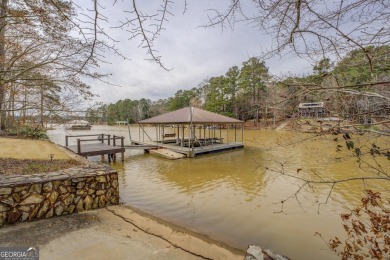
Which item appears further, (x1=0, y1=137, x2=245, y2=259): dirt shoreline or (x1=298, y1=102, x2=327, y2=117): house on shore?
(x1=0, y1=137, x2=245, y2=259): dirt shoreline

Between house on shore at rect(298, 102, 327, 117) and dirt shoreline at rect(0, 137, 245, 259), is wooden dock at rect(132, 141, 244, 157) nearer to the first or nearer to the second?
dirt shoreline at rect(0, 137, 245, 259)

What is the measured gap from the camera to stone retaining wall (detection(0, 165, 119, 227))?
389 centimetres

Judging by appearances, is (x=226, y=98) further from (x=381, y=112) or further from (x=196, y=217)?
(x=381, y=112)

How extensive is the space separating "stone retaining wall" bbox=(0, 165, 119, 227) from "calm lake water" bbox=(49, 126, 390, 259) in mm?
1194

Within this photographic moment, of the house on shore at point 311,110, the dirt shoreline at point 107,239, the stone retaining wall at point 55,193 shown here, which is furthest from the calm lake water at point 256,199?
the stone retaining wall at point 55,193

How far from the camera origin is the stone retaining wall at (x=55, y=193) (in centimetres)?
389

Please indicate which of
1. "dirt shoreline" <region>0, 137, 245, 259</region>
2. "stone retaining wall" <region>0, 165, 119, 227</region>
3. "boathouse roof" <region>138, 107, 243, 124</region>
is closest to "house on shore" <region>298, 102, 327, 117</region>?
"dirt shoreline" <region>0, 137, 245, 259</region>

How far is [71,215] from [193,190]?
144 inches

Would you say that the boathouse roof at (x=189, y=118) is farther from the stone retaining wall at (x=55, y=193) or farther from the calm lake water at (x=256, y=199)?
the stone retaining wall at (x=55, y=193)

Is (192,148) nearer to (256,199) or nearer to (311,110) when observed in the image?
(256,199)

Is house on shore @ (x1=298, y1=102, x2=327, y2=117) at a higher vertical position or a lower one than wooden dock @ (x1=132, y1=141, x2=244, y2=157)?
higher

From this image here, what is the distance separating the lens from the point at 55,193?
14.1ft

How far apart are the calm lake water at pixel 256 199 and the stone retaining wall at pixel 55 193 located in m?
1.19

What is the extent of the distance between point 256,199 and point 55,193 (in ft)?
15.8
